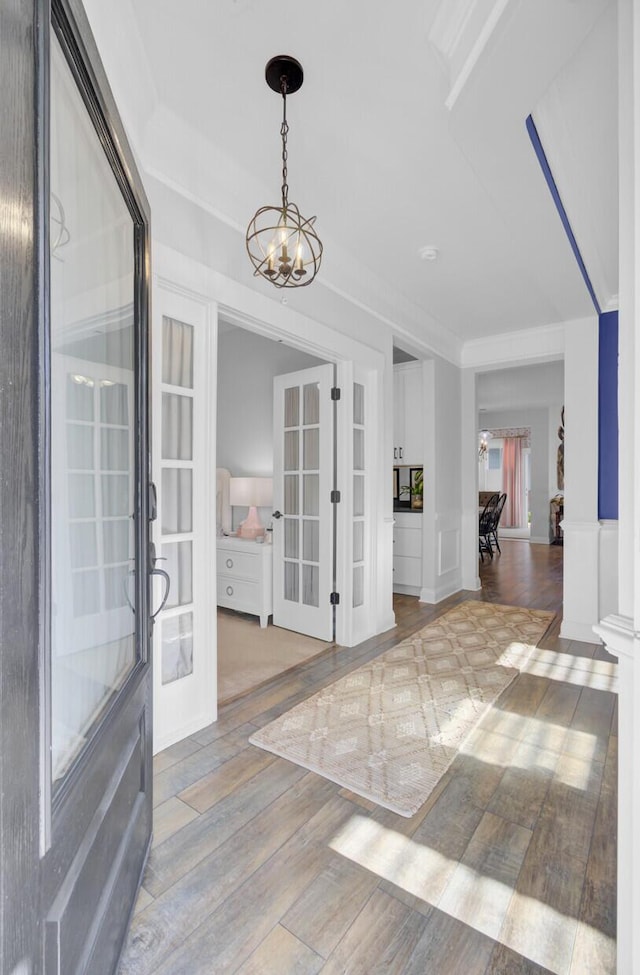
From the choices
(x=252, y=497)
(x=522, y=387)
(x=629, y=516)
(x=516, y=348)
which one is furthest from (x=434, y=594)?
(x=522, y=387)

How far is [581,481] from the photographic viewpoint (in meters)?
3.88

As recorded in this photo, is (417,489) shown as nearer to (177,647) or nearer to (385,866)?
(177,647)

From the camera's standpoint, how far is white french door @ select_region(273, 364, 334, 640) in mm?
3562

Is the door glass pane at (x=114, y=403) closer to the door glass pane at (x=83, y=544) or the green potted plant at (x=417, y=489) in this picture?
the door glass pane at (x=83, y=544)

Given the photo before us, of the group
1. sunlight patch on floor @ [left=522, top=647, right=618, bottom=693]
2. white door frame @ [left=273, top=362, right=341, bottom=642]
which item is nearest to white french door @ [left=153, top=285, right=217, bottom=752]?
white door frame @ [left=273, top=362, right=341, bottom=642]

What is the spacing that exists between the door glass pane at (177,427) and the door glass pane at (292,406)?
1.55m

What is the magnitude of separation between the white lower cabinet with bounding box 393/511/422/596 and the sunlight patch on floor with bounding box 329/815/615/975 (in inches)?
138

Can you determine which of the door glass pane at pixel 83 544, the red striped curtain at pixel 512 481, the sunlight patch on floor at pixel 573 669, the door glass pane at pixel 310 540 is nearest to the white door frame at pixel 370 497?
the door glass pane at pixel 310 540

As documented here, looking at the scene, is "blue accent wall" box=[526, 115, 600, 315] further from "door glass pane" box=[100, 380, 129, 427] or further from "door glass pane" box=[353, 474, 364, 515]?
"door glass pane" box=[353, 474, 364, 515]

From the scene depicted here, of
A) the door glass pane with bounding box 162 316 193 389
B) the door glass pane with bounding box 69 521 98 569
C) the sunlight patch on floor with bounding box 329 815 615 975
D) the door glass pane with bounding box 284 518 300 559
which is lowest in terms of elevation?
the sunlight patch on floor with bounding box 329 815 615 975

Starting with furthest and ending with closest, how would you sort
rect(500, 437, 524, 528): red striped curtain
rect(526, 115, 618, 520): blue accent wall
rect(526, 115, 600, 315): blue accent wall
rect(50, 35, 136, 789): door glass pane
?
rect(500, 437, 524, 528): red striped curtain < rect(526, 115, 618, 520): blue accent wall < rect(526, 115, 600, 315): blue accent wall < rect(50, 35, 136, 789): door glass pane

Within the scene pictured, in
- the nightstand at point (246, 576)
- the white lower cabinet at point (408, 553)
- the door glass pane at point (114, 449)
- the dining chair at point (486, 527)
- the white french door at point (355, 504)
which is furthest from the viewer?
the dining chair at point (486, 527)

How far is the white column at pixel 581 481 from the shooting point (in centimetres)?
381

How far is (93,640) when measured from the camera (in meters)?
1.11
